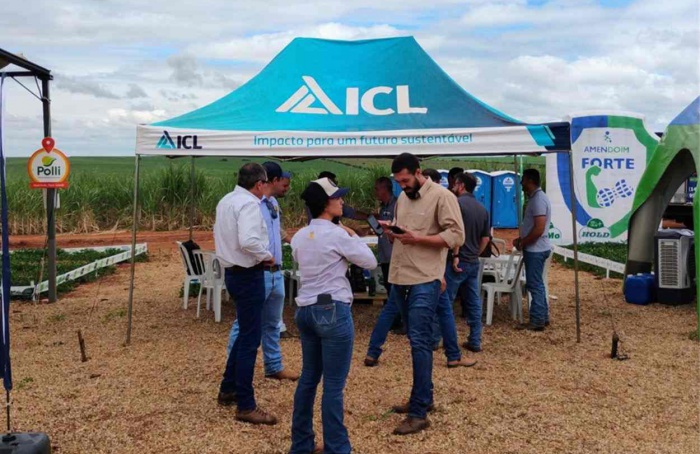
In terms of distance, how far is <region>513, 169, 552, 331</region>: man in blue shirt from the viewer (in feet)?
23.9

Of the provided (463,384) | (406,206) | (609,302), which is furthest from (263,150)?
(609,302)

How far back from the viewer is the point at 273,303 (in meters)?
5.72

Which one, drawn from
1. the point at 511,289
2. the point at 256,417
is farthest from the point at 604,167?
the point at 256,417

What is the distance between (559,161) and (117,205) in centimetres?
1338

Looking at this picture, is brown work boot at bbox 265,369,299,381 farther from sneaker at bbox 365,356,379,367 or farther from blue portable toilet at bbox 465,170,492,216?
blue portable toilet at bbox 465,170,492,216

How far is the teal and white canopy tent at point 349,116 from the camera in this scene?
6.97 m

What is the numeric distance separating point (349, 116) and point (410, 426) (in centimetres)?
414

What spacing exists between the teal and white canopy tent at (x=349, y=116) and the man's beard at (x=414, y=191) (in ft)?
7.21

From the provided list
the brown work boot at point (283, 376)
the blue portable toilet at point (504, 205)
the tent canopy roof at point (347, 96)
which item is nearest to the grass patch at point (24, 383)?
the brown work boot at point (283, 376)

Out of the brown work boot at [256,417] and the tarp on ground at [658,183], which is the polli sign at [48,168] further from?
the tarp on ground at [658,183]

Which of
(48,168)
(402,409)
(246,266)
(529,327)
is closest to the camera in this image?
(246,266)

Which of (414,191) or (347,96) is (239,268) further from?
(347,96)

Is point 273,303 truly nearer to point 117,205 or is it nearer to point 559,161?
point 559,161

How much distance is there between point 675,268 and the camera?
9266 mm
